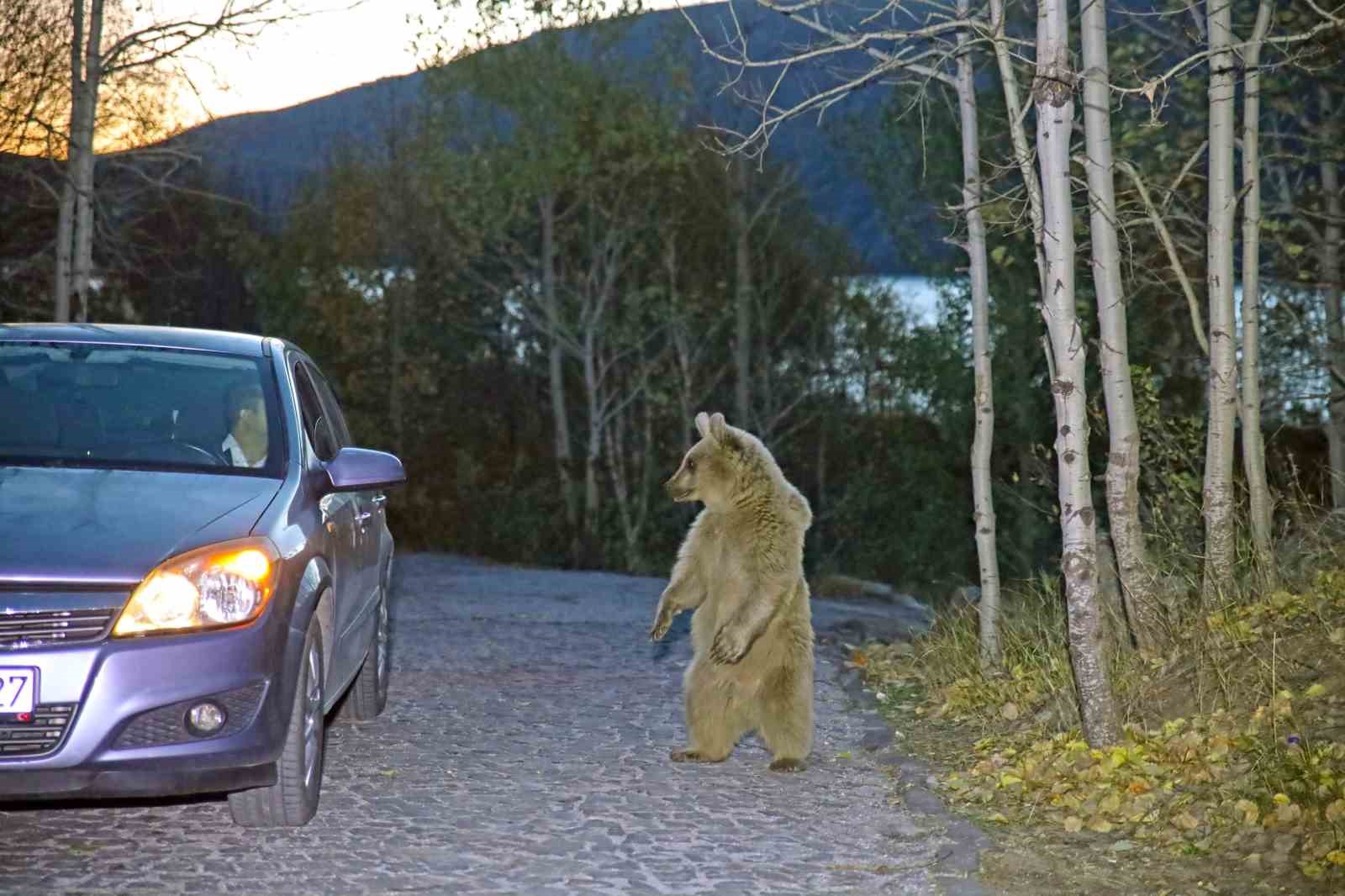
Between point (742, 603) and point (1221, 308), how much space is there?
4.25 m

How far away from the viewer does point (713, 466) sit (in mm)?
8688

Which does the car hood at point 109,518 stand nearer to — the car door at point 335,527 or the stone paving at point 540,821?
the car door at point 335,527

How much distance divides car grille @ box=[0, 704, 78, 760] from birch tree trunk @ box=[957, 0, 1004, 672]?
6.62m

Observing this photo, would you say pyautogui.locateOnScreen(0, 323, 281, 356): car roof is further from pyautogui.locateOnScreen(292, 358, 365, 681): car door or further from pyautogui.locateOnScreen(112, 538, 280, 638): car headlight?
pyautogui.locateOnScreen(112, 538, 280, 638): car headlight

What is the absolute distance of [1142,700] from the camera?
29.0 feet

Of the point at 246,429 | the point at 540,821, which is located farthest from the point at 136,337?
the point at 540,821

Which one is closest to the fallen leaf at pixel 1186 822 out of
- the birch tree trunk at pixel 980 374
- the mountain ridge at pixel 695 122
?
the birch tree trunk at pixel 980 374

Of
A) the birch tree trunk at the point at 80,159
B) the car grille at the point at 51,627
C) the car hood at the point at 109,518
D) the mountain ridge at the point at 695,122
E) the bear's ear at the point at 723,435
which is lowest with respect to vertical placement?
the car grille at the point at 51,627

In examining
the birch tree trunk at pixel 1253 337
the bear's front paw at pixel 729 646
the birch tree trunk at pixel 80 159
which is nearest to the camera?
the bear's front paw at pixel 729 646

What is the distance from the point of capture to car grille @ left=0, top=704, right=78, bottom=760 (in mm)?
5961

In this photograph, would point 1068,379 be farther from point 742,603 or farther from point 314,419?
point 314,419

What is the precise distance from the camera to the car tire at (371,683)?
31.7ft

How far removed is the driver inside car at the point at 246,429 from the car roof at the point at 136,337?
0.30 m

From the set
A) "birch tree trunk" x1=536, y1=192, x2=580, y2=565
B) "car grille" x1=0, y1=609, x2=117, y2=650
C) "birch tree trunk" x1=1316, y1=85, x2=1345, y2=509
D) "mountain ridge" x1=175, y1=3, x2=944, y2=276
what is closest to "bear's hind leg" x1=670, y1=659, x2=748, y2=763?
"car grille" x1=0, y1=609, x2=117, y2=650
